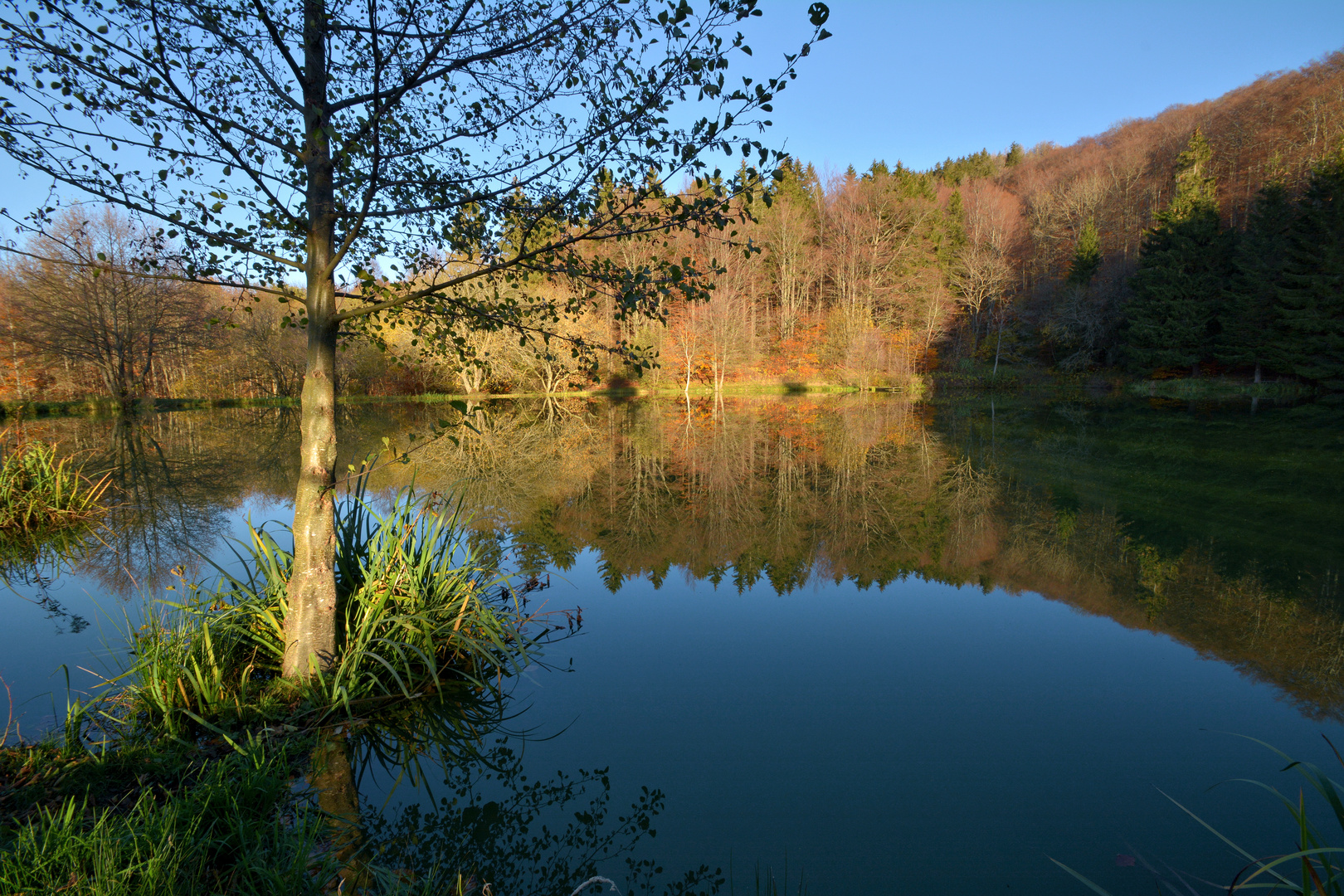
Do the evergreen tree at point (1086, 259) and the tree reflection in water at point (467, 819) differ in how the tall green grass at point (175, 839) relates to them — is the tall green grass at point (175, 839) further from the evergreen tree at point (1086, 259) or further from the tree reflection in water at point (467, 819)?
the evergreen tree at point (1086, 259)

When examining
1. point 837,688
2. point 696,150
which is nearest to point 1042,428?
point 837,688

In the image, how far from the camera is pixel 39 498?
26.4 ft

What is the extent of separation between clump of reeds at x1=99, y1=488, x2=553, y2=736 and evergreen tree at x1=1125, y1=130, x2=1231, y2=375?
121 ft

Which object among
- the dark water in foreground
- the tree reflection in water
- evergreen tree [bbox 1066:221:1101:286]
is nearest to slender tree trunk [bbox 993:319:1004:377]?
evergreen tree [bbox 1066:221:1101:286]

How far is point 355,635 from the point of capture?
3832 mm

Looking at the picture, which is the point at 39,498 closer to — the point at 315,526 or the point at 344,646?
the point at 344,646

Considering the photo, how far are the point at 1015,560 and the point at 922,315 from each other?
36985 millimetres

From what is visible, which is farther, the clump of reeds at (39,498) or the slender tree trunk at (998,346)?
the slender tree trunk at (998,346)

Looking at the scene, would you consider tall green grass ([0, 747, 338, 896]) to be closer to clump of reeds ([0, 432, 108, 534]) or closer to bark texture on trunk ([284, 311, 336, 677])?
bark texture on trunk ([284, 311, 336, 677])

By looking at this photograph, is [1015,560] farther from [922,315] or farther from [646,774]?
[922,315]

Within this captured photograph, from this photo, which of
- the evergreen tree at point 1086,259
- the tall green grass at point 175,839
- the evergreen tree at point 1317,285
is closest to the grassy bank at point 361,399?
the evergreen tree at point 1086,259

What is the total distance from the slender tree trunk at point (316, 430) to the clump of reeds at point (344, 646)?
23 cm

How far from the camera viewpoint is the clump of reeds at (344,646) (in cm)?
333

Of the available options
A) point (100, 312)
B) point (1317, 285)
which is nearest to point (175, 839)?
point (100, 312)
